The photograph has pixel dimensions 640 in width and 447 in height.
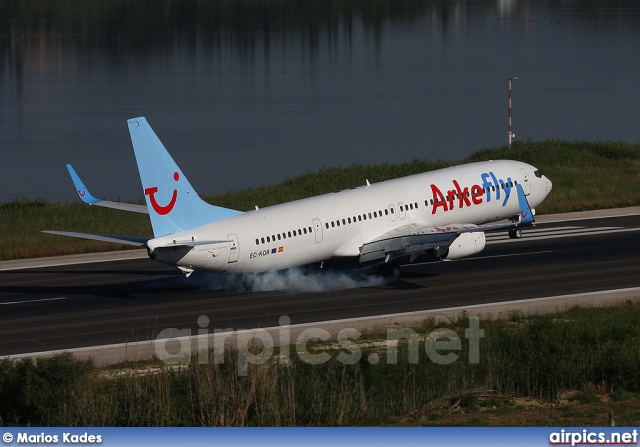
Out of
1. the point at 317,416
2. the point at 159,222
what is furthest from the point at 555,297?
the point at 317,416

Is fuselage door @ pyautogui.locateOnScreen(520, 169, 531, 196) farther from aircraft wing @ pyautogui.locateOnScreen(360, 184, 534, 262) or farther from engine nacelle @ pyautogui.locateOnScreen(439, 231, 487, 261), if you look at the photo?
engine nacelle @ pyautogui.locateOnScreen(439, 231, 487, 261)

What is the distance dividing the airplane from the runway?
1.59 metres

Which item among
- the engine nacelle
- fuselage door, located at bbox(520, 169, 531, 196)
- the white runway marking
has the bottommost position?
the white runway marking

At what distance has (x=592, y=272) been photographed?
53.0 m

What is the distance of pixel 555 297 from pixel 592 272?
5758 mm

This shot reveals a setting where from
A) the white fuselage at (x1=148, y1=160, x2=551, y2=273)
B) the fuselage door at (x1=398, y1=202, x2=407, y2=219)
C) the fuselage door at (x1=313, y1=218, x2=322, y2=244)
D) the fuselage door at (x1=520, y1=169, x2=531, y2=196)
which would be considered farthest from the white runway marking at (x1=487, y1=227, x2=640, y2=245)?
the fuselage door at (x1=313, y1=218, x2=322, y2=244)

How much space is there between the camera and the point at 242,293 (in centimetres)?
4919

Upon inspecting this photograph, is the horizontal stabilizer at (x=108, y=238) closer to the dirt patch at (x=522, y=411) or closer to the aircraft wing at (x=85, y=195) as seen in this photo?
the aircraft wing at (x=85, y=195)

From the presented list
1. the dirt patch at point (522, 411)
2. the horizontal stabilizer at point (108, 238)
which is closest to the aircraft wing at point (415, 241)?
the horizontal stabilizer at point (108, 238)

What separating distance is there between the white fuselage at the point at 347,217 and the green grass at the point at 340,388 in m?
9.91

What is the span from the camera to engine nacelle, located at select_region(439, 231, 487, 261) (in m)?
51.6

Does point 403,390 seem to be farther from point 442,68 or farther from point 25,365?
point 442,68

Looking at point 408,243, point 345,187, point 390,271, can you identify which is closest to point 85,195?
point 390,271

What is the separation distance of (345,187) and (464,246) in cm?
2792
